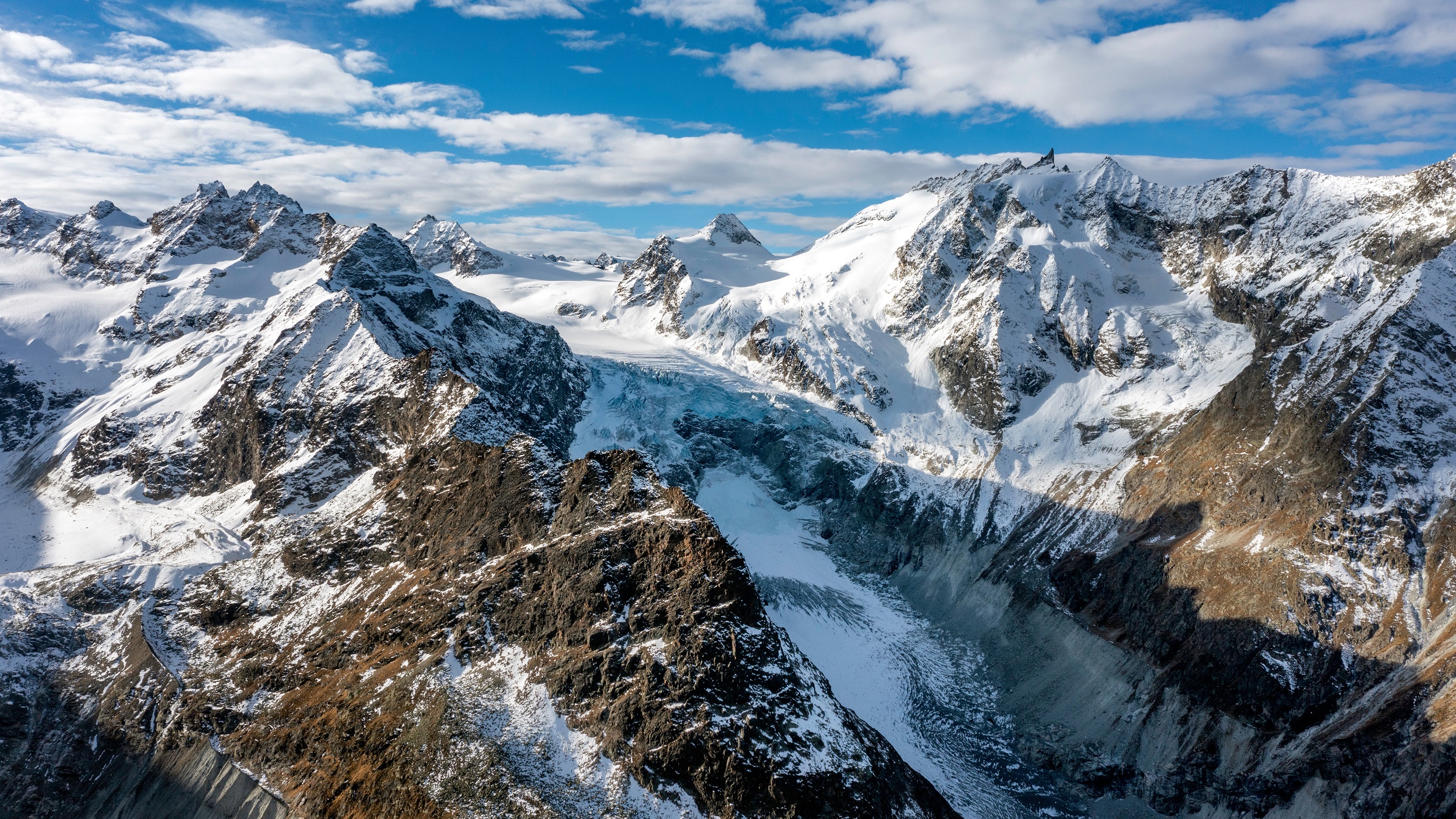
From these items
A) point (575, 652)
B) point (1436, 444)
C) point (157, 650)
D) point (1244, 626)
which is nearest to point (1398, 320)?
point (1436, 444)

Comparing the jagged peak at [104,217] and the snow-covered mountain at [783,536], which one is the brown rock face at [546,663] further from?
the jagged peak at [104,217]

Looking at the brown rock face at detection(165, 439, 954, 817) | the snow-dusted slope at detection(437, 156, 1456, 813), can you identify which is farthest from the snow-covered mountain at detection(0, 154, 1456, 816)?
the snow-dusted slope at detection(437, 156, 1456, 813)

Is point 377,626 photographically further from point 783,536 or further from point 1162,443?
point 1162,443

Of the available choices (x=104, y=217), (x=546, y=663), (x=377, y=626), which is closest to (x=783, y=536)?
(x=377, y=626)

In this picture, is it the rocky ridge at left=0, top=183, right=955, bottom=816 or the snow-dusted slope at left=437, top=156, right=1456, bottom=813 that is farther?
the snow-dusted slope at left=437, top=156, right=1456, bottom=813

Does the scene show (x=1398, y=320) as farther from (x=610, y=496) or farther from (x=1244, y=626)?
(x=610, y=496)

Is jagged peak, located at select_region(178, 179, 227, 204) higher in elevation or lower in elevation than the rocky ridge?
higher

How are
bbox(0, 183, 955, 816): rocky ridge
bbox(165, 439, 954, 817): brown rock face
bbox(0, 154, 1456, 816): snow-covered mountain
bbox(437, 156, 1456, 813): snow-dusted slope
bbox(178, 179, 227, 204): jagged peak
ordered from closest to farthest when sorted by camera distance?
bbox(165, 439, 954, 817): brown rock face, bbox(0, 183, 955, 816): rocky ridge, bbox(0, 154, 1456, 816): snow-covered mountain, bbox(437, 156, 1456, 813): snow-dusted slope, bbox(178, 179, 227, 204): jagged peak

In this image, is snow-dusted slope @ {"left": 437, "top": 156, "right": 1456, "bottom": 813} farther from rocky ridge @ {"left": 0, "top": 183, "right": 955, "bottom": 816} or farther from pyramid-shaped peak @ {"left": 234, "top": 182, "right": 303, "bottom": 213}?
pyramid-shaped peak @ {"left": 234, "top": 182, "right": 303, "bottom": 213}

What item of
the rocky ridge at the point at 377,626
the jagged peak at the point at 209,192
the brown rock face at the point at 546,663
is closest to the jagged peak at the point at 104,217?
the jagged peak at the point at 209,192
